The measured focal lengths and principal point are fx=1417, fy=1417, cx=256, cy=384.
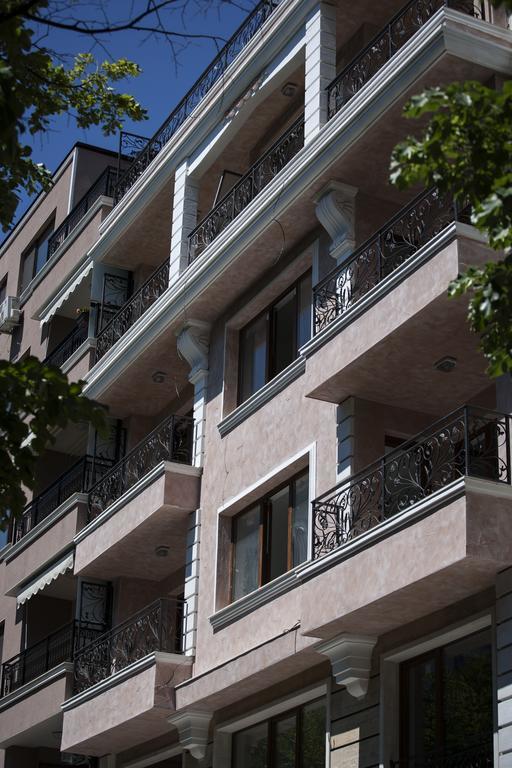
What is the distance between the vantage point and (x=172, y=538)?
909 inches

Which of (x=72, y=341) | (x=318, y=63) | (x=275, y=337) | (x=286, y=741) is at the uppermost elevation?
(x=72, y=341)

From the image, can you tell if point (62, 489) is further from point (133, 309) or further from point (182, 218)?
point (182, 218)

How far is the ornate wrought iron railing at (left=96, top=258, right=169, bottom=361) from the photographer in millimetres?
24656

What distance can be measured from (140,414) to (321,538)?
373 inches

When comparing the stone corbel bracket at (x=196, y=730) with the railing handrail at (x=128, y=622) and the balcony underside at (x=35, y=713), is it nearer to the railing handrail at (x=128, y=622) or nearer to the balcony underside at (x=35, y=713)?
the railing handrail at (x=128, y=622)

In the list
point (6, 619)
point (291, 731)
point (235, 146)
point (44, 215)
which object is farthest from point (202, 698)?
point (44, 215)

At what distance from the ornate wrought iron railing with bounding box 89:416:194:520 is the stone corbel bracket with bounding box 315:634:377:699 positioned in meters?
7.02

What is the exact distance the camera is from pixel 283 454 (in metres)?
19.4

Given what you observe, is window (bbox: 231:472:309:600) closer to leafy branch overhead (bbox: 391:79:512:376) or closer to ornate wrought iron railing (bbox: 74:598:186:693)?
ornate wrought iron railing (bbox: 74:598:186:693)

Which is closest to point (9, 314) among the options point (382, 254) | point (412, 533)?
point (382, 254)

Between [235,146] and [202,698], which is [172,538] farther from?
[235,146]

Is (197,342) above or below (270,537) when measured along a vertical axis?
above

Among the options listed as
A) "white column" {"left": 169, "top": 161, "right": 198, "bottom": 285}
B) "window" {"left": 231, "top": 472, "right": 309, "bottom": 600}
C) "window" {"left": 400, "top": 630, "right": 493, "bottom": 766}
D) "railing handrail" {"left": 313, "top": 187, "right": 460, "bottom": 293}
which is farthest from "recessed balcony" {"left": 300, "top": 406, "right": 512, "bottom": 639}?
"white column" {"left": 169, "top": 161, "right": 198, "bottom": 285}

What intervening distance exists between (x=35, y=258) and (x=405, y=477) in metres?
19.6
